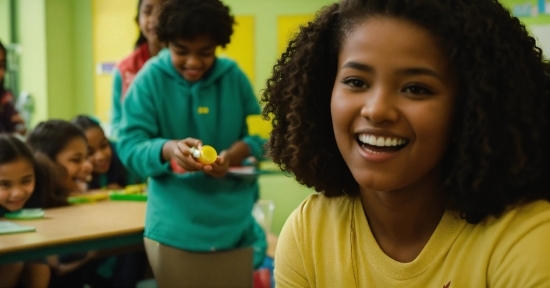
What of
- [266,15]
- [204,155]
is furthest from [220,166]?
[266,15]

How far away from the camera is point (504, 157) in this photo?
40.3 inches

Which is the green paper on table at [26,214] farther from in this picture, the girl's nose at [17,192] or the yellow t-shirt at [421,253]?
the yellow t-shirt at [421,253]

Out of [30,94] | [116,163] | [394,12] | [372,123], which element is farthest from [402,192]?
[30,94]

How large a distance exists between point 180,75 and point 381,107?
3.68ft

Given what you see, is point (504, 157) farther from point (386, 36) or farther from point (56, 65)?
point (56, 65)

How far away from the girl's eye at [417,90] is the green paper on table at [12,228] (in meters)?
1.46

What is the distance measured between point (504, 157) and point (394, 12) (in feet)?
0.93

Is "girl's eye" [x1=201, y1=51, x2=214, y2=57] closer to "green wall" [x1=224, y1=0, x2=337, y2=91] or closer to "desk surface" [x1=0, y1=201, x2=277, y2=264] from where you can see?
"desk surface" [x1=0, y1=201, x2=277, y2=264]

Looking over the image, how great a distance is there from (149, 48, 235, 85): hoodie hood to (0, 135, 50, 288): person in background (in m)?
0.73

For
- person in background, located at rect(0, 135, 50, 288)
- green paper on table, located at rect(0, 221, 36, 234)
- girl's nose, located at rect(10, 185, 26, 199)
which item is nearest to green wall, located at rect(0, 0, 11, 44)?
person in background, located at rect(0, 135, 50, 288)

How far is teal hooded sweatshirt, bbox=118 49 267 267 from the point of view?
1.95 metres

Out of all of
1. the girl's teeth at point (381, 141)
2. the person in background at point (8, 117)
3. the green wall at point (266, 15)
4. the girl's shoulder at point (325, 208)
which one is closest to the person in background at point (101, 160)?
the person in background at point (8, 117)

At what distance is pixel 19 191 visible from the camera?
239 centimetres

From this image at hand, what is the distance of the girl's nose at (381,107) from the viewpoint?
1.00 meters
